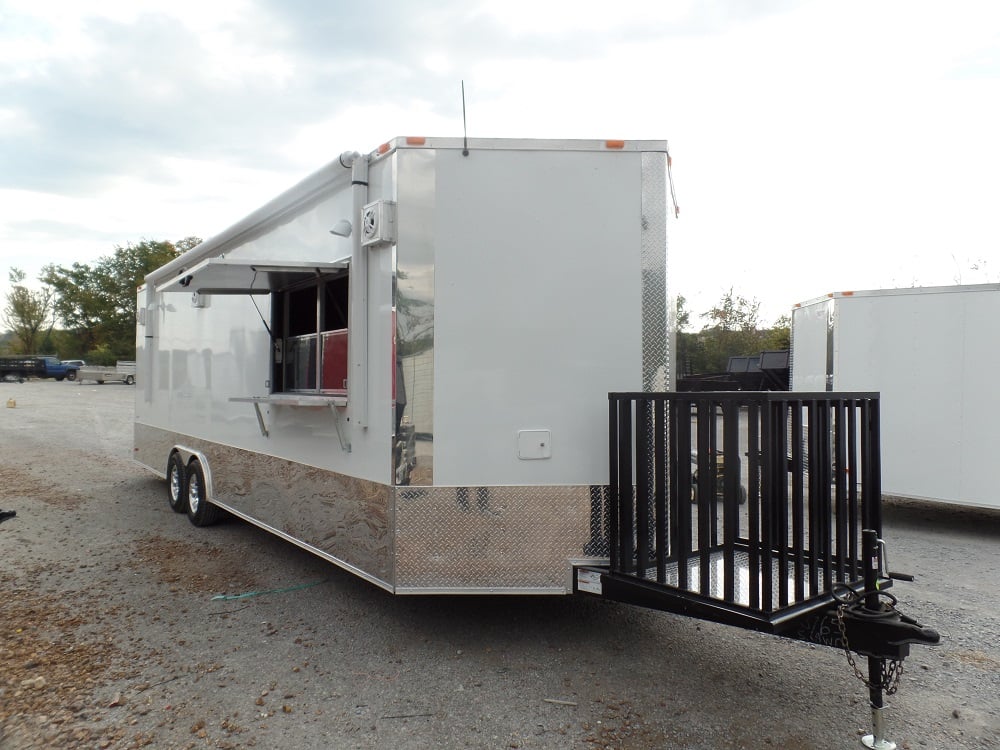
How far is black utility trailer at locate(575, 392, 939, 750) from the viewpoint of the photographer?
289cm

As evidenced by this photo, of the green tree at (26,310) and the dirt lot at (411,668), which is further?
the green tree at (26,310)

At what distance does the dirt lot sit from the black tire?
4.67 feet

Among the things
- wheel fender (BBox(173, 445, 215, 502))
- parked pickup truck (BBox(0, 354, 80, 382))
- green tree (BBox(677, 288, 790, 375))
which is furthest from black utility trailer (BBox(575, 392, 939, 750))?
parked pickup truck (BBox(0, 354, 80, 382))

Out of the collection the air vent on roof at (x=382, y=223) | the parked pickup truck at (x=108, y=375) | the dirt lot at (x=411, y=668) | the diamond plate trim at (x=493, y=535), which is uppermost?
the air vent on roof at (x=382, y=223)

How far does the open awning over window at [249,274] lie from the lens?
4.20m

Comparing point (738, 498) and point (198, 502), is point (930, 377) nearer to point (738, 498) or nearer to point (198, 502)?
point (738, 498)

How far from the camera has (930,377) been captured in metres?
6.82

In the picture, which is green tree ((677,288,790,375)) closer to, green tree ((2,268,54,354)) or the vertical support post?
the vertical support post

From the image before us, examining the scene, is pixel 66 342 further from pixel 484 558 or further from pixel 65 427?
Result: pixel 484 558

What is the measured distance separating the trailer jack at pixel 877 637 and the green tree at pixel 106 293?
2125 inches

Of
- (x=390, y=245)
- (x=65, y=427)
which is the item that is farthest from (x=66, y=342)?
(x=390, y=245)

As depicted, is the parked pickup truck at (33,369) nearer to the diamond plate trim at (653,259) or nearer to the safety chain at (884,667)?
the diamond plate trim at (653,259)

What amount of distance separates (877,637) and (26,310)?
6534cm

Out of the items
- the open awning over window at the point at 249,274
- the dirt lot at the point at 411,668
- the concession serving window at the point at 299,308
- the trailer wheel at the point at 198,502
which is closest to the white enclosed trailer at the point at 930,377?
the dirt lot at the point at 411,668
